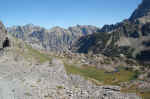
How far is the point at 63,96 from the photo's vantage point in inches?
2066

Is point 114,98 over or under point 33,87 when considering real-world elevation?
under

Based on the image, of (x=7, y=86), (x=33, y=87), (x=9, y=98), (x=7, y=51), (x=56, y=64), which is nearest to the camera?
(x=9, y=98)

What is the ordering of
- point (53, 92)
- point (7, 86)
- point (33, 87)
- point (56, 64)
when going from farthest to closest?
point (56, 64), point (7, 86), point (33, 87), point (53, 92)

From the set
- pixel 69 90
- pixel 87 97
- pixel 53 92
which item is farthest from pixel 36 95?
pixel 87 97

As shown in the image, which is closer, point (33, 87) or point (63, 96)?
point (63, 96)

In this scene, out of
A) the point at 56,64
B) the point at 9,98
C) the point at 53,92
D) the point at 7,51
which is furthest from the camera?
the point at 7,51

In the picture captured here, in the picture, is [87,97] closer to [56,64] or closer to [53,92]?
[53,92]

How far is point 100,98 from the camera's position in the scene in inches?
2274

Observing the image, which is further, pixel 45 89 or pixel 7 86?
pixel 7 86

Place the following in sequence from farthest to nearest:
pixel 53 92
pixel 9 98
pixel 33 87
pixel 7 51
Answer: pixel 7 51 < pixel 33 87 < pixel 53 92 < pixel 9 98

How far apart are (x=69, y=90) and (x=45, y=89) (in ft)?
24.7

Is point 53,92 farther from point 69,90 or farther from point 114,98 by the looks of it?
point 114,98

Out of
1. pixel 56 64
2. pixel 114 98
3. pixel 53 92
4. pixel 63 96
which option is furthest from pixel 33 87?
pixel 56 64

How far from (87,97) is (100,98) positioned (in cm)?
493
